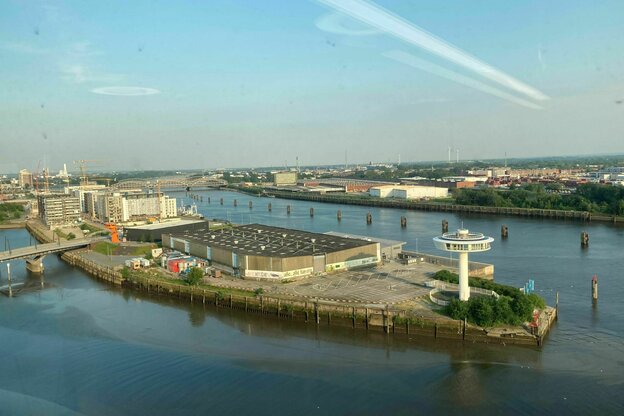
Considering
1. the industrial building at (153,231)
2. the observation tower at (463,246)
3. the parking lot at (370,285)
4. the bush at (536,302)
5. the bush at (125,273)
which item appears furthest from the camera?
the industrial building at (153,231)

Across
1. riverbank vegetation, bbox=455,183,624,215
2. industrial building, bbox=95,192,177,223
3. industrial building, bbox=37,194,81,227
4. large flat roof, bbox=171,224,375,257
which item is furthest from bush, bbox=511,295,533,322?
industrial building, bbox=37,194,81,227

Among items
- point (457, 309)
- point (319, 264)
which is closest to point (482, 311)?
point (457, 309)

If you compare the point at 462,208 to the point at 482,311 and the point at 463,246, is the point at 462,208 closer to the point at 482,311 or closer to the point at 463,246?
the point at 463,246

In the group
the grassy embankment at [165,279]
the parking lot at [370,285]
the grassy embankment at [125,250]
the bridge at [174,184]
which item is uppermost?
the bridge at [174,184]

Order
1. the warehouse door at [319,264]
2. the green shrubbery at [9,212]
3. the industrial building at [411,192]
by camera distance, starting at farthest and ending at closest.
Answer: the industrial building at [411,192], the green shrubbery at [9,212], the warehouse door at [319,264]

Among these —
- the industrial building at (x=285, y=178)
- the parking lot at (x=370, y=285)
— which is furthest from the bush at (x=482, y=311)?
the industrial building at (x=285, y=178)

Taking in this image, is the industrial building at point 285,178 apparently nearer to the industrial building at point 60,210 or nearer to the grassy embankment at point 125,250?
the industrial building at point 60,210

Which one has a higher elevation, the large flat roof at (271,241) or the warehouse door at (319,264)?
the large flat roof at (271,241)
